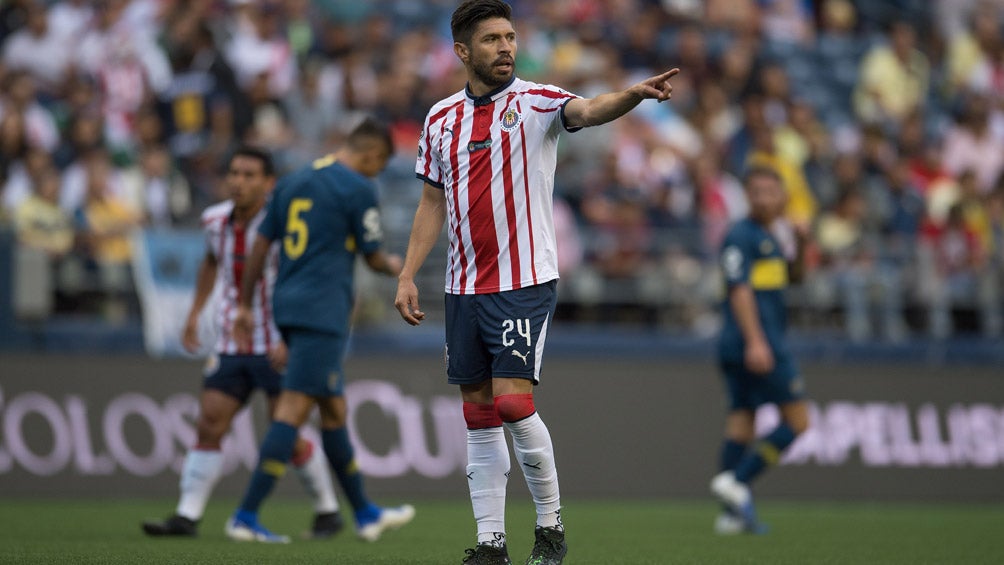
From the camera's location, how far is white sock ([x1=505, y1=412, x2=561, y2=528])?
591 cm

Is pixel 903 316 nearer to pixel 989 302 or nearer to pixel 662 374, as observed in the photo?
pixel 989 302

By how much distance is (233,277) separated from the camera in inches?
341

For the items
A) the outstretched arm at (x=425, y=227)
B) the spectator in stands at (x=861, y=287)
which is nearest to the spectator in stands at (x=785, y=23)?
the spectator in stands at (x=861, y=287)

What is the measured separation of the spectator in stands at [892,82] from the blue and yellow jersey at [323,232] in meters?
12.6

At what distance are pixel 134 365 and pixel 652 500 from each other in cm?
474

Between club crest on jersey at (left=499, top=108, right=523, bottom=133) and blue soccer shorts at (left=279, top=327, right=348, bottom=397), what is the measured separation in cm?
248

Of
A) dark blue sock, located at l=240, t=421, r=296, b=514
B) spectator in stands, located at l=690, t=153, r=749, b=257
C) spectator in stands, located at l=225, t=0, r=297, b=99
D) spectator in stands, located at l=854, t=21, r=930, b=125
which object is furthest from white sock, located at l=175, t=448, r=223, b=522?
spectator in stands, located at l=854, t=21, r=930, b=125

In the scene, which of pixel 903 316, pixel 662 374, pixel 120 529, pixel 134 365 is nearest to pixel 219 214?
pixel 120 529

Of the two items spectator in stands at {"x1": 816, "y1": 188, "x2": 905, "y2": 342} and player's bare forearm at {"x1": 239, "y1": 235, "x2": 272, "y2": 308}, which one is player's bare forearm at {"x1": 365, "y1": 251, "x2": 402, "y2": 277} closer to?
player's bare forearm at {"x1": 239, "y1": 235, "x2": 272, "y2": 308}

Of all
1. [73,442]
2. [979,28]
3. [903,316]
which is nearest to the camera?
[73,442]

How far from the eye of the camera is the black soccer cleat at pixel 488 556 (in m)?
5.92

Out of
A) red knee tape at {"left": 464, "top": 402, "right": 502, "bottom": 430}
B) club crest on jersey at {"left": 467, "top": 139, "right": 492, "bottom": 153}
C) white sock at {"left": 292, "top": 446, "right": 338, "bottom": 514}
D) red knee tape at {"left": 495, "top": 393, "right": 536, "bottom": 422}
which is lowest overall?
white sock at {"left": 292, "top": 446, "right": 338, "bottom": 514}

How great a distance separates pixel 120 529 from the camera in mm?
8727

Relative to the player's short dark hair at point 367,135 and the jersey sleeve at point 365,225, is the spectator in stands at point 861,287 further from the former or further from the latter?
the jersey sleeve at point 365,225
